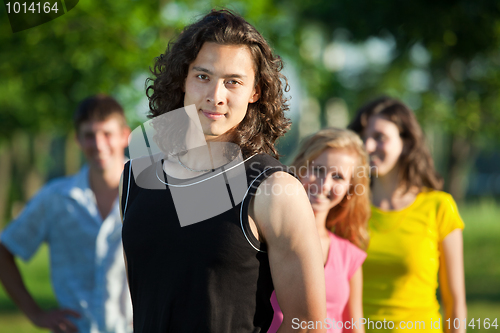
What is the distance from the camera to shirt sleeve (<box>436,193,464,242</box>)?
10.2ft

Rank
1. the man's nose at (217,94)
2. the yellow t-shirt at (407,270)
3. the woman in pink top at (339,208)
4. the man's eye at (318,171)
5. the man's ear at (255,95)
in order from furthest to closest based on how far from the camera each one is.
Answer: the yellow t-shirt at (407,270) < the man's eye at (318,171) < the woman in pink top at (339,208) < the man's ear at (255,95) < the man's nose at (217,94)

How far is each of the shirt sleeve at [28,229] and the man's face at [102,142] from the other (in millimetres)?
397

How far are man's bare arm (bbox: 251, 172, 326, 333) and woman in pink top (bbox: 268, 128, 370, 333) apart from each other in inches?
32.7

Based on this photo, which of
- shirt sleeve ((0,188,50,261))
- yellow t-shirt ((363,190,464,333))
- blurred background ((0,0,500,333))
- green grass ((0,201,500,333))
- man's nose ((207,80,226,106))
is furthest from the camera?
green grass ((0,201,500,333))

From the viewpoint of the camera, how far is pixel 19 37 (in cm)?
674

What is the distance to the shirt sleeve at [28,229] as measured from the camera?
3299 mm

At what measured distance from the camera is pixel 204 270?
165 cm

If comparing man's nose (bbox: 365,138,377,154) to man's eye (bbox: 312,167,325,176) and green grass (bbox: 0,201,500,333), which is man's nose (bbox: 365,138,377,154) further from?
green grass (bbox: 0,201,500,333)

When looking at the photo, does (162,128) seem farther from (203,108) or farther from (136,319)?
(136,319)

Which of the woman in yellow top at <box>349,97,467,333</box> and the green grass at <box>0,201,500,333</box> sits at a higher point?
the woman in yellow top at <box>349,97,467,333</box>

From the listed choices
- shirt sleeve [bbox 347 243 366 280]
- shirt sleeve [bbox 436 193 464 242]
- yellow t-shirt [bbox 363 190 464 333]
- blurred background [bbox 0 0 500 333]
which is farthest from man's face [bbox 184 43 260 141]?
shirt sleeve [bbox 436 193 464 242]

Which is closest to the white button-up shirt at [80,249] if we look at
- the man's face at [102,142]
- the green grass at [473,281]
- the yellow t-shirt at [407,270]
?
the man's face at [102,142]

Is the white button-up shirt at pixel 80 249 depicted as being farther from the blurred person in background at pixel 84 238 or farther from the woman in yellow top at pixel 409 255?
the woman in yellow top at pixel 409 255

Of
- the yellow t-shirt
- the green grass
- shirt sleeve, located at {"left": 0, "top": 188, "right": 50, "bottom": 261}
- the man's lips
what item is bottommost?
the green grass
